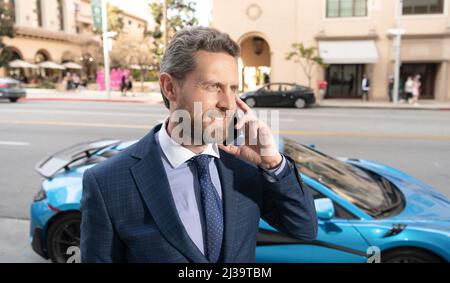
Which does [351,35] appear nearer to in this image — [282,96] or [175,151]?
[282,96]

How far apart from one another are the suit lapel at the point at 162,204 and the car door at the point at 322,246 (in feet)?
5.96

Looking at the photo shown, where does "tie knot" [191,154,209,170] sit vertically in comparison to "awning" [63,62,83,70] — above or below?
below

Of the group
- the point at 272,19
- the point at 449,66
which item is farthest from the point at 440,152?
the point at 272,19

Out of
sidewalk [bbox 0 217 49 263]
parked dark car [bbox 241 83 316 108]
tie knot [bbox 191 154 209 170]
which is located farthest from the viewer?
parked dark car [bbox 241 83 316 108]

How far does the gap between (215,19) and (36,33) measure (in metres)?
29.6

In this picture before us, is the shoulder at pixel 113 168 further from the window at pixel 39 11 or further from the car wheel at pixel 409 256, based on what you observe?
the window at pixel 39 11

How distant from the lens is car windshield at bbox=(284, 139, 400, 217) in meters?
3.64

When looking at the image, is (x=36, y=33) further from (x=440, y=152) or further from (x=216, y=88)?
(x=216, y=88)

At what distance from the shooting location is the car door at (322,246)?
3.24 meters

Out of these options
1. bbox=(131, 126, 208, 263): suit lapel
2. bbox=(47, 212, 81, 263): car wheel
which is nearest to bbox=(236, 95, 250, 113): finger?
bbox=(131, 126, 208, 263): suit lapel

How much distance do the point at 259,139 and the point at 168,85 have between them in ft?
1.29

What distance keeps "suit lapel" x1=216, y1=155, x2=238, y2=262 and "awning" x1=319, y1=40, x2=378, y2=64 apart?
979 inches

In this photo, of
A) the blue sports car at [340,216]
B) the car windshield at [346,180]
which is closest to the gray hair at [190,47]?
the blue sports car at [340,216]

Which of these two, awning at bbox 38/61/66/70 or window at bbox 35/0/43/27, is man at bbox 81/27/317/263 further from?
window at bbox 35/0/43/27
